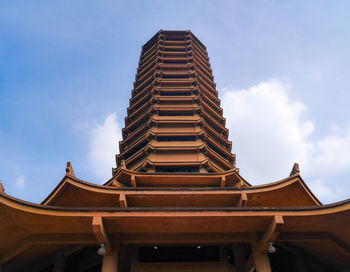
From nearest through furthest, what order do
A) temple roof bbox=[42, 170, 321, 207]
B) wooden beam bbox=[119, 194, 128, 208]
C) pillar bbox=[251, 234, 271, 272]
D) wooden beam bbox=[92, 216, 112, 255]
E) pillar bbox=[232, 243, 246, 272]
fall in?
wooden beam bbox=[92, 216, 112, 255] → pillar bbox=[251, 234, 271, 272] → pillar bbox=[232, 243, 246, 272] → wooden beam bbox=[119, 194, 128, 208] → temple roof bbox=[42, 170, 321, 207]

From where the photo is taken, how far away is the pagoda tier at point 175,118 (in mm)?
19719

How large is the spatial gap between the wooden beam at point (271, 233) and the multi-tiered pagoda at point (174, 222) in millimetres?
31

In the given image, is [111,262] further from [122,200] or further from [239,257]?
[239,257]

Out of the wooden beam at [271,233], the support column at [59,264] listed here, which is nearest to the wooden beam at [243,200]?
the wooden beam at [271,233]

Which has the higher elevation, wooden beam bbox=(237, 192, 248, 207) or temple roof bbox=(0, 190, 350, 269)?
wooden beam bbox=(237, 192, 248, 207)

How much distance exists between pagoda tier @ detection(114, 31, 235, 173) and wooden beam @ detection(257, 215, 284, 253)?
6.66 metres

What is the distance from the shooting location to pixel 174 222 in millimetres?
9906

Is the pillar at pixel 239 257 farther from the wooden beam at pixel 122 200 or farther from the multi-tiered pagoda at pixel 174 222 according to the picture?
the wooden beam at pixel 122 200

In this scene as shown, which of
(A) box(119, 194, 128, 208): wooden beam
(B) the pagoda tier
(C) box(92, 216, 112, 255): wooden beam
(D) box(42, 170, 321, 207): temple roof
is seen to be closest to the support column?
(D) box(42, 170, 321, 207): temple roof

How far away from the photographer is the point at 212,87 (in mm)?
30609

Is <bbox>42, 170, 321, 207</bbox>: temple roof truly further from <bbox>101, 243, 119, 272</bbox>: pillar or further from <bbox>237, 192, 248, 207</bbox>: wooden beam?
<bbox>101, 243, 119, 272</bbox>: pillar

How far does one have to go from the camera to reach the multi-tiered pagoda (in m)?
9.73

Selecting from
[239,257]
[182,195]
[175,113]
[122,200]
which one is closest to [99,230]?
[122,200]

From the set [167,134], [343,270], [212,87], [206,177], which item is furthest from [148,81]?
[343,270]
